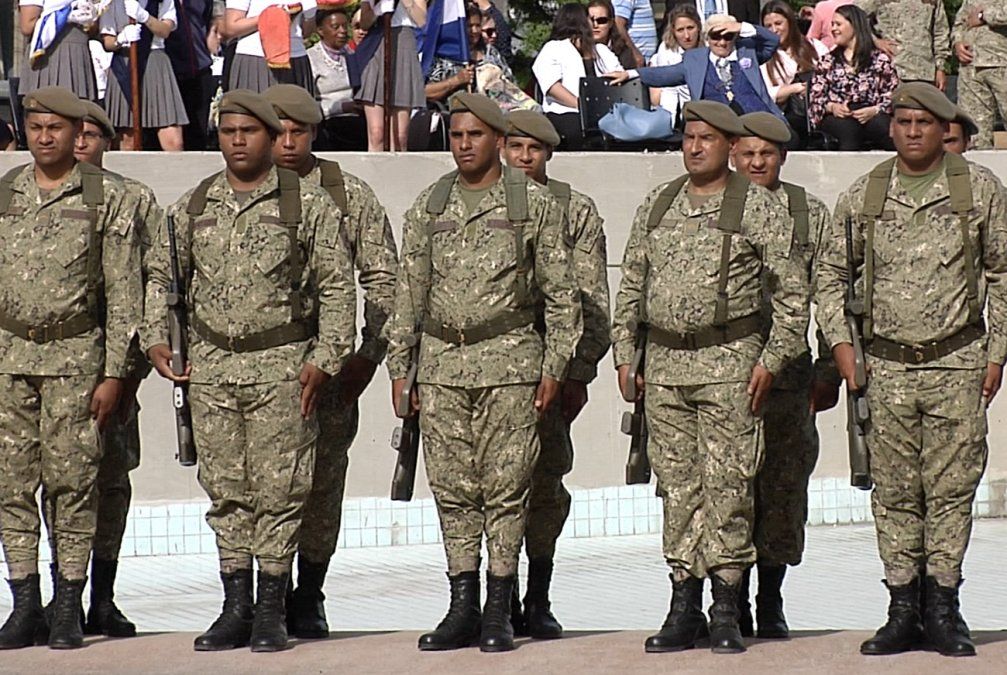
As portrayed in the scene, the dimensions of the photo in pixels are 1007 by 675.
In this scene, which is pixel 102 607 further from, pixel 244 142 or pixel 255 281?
pixel 244 142

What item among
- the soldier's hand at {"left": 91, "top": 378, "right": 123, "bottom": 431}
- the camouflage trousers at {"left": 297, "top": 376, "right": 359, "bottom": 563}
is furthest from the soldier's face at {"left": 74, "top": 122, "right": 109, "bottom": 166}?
the camouflage trousers at {"left": 297, "top": 376, "right": 359, "bottom": 563}

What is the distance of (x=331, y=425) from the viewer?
8086 millimetres

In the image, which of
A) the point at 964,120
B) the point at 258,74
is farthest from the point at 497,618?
the point at 258,74

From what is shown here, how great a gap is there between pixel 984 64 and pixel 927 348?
240 inches

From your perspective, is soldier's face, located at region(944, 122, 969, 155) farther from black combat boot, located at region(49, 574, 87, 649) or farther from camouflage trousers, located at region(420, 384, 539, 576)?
black combat boot, located at region(49, 574, 87, 649)

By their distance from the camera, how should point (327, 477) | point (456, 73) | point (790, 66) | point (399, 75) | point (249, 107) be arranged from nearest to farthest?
point (249, 107) < point (327, 477) < point (399, 75) < point (456, 73) < point (790, 66)

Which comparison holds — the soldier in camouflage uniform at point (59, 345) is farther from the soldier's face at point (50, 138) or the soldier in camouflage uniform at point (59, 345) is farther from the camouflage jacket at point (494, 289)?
the camouflage jacket at point (494, 289)

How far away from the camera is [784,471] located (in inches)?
319

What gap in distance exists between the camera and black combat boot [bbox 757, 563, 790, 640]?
8.09 m

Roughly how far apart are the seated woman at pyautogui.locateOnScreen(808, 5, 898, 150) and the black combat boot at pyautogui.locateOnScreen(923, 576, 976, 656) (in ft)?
17.8

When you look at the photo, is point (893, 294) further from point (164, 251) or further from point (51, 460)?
point (51, 460)

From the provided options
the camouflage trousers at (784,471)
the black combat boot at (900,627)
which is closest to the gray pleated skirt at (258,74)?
the camouflage trousers at (784,471)

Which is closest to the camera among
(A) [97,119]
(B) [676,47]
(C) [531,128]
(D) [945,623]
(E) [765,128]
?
(D) [945,623]

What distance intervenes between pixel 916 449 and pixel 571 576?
3643 millimetres
